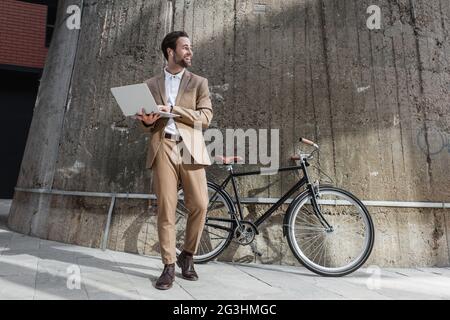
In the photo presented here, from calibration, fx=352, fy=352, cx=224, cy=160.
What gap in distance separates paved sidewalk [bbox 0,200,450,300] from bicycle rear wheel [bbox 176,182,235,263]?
175 millimetres

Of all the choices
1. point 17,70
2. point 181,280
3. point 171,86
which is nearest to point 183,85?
point 171,86

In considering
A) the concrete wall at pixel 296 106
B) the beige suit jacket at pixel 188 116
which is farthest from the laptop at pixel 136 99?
the concrete wall at pixel 296 106

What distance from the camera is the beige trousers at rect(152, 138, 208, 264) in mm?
2701

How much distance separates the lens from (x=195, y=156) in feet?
9.13

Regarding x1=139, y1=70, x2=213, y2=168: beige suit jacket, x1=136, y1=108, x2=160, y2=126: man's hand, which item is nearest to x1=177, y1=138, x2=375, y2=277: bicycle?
x1=139, y1=70, x2=213, y2=168: beige suit jacket

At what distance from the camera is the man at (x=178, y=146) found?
2.72m

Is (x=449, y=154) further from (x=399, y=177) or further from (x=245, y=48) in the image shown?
(x=245, y=48)

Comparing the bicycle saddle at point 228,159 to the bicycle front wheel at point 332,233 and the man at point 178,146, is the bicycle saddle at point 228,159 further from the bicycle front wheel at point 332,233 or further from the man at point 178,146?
the bicycle front wheel at point 332,233

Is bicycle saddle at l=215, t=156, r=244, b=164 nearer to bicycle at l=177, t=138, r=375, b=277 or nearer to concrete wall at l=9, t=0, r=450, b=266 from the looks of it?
bicycle at l=177, t=138, r=375, b=277

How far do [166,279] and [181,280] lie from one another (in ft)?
0.87

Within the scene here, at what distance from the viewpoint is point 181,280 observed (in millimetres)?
2826

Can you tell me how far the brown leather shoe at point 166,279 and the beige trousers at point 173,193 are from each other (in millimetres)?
43

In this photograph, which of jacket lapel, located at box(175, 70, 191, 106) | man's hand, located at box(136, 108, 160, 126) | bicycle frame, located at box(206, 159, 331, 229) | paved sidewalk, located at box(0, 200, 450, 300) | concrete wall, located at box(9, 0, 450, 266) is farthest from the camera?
concrete wall, located at box(9, 0, 450, 266)

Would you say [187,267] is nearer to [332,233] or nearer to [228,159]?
[228,159]
